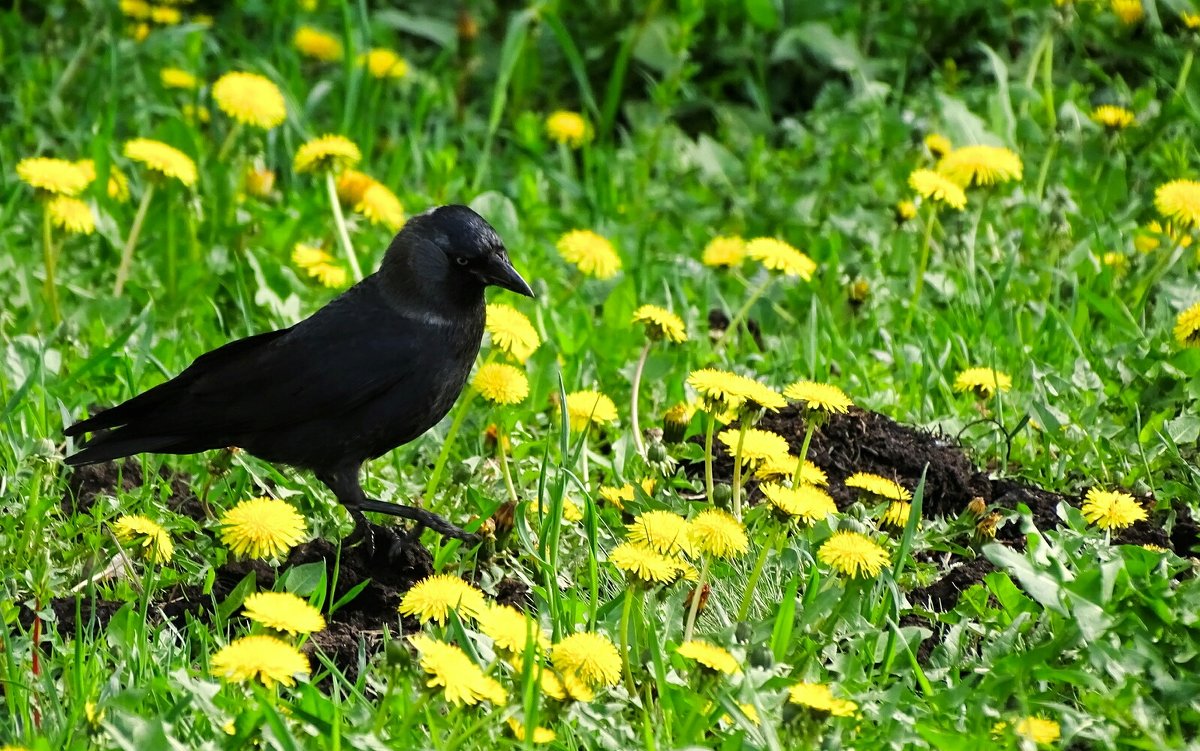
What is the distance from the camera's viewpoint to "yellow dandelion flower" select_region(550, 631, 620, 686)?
2.81 meters

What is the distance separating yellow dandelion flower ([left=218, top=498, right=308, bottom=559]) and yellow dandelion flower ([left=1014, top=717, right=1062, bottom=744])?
1463 mm

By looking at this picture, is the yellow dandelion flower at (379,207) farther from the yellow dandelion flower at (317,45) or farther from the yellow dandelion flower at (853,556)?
the yellow dandelion flower at (853,556)

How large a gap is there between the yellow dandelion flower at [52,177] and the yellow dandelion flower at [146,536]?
143 cm

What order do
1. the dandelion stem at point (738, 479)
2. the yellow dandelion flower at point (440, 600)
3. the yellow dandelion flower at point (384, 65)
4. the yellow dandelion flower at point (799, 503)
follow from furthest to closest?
the yellow dandelion flower at point (384, 65)
the dandelion stem at point (738, 479)
the yellow dandelion flower at point (799, 503)
the yellow dandelion flower at point (440, 600)

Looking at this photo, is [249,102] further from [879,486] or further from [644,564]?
[644,564]

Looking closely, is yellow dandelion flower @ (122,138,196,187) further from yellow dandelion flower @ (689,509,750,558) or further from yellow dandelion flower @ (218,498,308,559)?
yellow dandelion flower @ (689,509,750,558)

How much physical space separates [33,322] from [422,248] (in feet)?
5.09

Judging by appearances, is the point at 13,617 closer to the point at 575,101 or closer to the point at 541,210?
the point at 541,210

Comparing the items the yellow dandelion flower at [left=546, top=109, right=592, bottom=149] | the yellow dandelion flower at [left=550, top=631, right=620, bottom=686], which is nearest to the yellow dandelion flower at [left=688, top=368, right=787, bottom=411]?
the yellow dandelion flower at [left=550, top=631, right=620, bottom=686]

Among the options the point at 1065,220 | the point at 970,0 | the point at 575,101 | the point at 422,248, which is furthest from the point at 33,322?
the point at 970,0

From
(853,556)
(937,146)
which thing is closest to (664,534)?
(853,556)

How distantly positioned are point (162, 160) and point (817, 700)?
2910mm

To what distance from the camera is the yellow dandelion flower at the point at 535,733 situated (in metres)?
2.67

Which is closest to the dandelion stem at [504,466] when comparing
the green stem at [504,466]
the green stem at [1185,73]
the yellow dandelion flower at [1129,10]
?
the green stem at [504,466]
